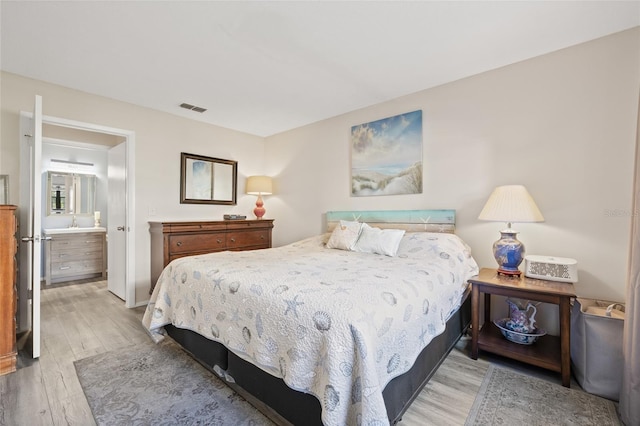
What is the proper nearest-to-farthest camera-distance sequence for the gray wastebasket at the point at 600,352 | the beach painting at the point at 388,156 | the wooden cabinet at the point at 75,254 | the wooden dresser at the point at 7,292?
the gray wastebasket at the point at 600,352 → the wooden dresser at the point at 7,292 → the beach painting at the point at 388,156 → the wooden cabinet at the point at 75,254

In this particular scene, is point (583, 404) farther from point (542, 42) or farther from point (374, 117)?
point (374, 117)

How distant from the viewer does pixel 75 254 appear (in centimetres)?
454

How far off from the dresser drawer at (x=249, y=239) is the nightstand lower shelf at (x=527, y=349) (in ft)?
9.81

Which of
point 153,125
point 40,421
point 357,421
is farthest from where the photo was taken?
point 153,125

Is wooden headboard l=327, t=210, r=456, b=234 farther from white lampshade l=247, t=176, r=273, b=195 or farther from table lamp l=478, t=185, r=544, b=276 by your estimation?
white lampshade l=247, t=176, r=273, b=195

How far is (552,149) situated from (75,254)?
638 cm

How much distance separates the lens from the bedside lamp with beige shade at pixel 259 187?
4383 millimetres

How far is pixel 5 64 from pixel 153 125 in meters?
1.27

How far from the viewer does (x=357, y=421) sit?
43.9 inches

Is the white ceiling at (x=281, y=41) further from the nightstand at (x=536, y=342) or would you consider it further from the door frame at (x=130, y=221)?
the nightstand at (x=536, y=342)

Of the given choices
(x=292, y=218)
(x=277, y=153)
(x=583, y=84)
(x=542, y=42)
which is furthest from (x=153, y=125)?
(x=583, y=84)

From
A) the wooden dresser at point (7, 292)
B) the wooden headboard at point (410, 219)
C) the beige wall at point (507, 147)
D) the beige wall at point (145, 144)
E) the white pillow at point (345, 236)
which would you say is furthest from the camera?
the white pillow at point (345, 236)

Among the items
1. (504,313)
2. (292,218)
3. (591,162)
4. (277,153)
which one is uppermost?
(277,153)

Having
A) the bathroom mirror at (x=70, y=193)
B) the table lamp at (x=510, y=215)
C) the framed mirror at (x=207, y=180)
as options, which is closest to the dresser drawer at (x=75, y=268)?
the bathroom mirror at (x=70, y=193)
